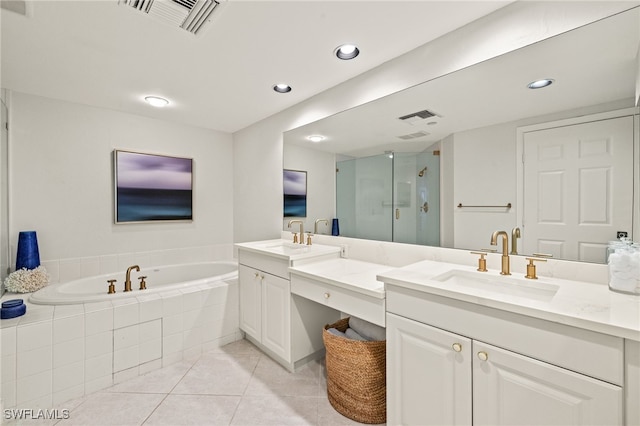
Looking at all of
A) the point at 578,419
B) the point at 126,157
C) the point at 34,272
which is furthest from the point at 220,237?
the point at 578,419

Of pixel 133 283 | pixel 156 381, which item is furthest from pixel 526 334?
pixel 133 283

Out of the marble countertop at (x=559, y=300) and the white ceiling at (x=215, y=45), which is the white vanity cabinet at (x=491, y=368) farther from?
the white ceiling at (x=215, y=45)

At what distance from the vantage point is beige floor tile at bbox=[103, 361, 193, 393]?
76.3 inches

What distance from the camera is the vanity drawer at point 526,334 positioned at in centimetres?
85

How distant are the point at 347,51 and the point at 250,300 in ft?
6.68

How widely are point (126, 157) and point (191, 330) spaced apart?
1.90 metres

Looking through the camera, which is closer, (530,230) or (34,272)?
(530,230)

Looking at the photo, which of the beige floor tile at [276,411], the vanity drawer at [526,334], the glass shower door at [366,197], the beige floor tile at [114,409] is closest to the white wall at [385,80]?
the glass shower door at [366,197]

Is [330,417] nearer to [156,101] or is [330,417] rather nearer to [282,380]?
[282,380]

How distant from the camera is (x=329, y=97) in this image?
2340 mm

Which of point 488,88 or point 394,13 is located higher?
point 394,13

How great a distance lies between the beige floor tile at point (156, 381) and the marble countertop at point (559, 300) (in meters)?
1.74

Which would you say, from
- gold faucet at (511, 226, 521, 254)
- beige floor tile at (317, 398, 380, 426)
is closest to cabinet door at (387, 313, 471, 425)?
beige floor tile at (317, 398, 380, 426)

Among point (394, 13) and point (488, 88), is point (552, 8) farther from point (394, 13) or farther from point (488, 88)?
point (394, 13)
